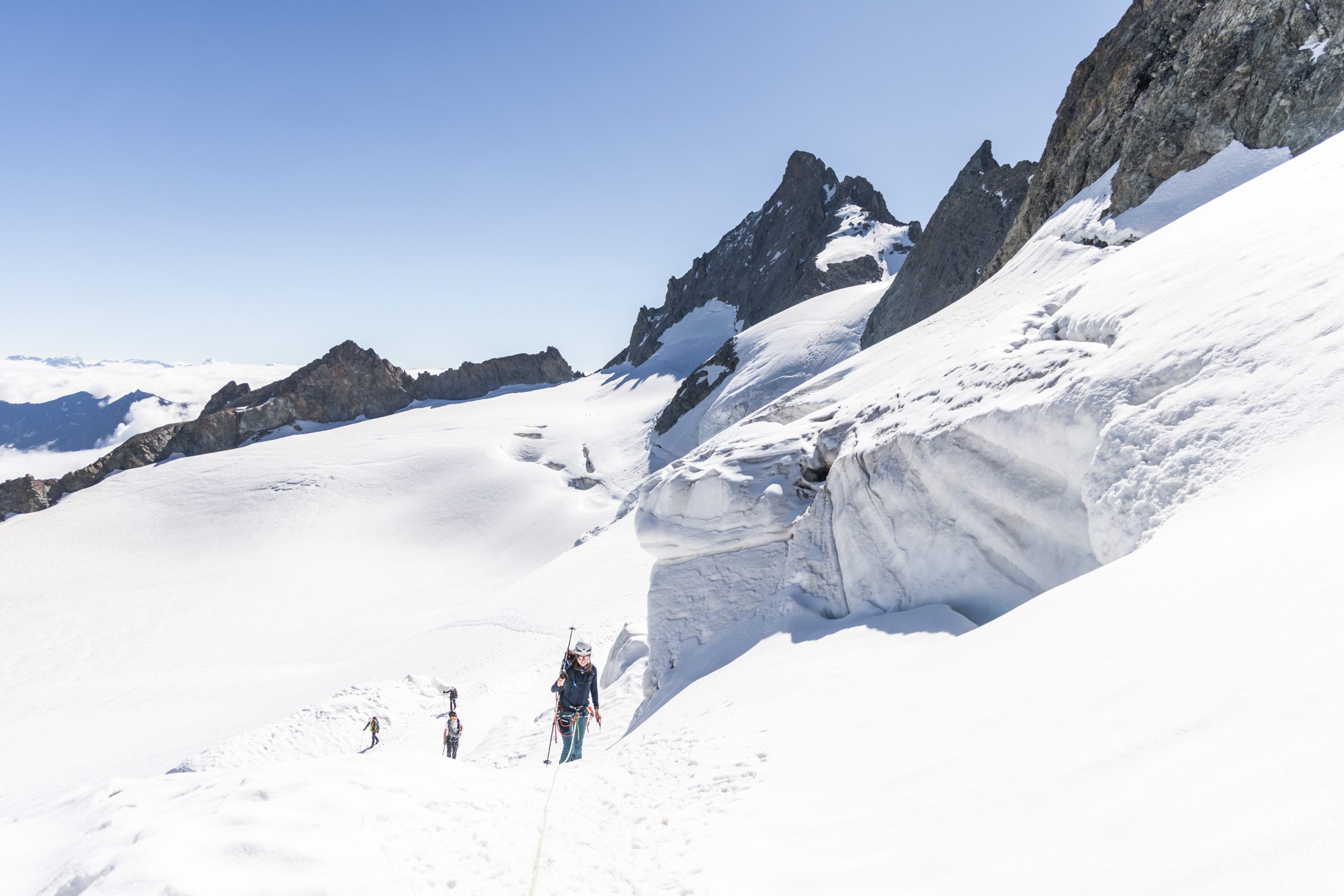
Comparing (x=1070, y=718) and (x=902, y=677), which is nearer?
(x=1070, y=718)

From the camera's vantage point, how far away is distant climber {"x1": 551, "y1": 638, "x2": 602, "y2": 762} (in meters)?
9.08

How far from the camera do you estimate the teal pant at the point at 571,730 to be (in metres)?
9.05

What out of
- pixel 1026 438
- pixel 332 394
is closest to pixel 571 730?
pixel 1026 438

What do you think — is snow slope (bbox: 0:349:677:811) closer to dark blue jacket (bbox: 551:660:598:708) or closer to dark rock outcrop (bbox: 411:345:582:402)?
dark blue jacket (bbox: 551:660:598:708)

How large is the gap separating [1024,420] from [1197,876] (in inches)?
224

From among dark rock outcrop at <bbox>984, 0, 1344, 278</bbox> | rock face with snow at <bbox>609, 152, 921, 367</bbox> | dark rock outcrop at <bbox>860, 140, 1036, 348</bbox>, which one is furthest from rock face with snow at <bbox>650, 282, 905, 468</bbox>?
dark rock outcrop at <bbox>984, 0, 1344, 278</bbox>

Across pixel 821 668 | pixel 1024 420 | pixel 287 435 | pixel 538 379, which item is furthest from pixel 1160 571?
pixel 538 379

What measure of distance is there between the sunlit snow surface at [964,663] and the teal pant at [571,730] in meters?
0.40

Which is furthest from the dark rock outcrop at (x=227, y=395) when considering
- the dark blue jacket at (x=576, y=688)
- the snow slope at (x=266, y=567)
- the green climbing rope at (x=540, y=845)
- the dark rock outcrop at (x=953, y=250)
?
the green climbing rope at (x=540, y=845)

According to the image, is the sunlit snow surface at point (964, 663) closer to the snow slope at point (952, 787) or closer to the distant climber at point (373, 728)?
the snow slope at point (952, 787)

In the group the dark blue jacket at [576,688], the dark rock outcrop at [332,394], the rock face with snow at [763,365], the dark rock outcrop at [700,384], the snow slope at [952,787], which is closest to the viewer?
the snow slope at [952,787]

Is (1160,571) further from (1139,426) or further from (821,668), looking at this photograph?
(821,668)

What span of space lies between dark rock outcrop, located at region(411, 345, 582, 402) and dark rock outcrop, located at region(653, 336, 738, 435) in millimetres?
49932

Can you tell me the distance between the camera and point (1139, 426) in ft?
18.1
